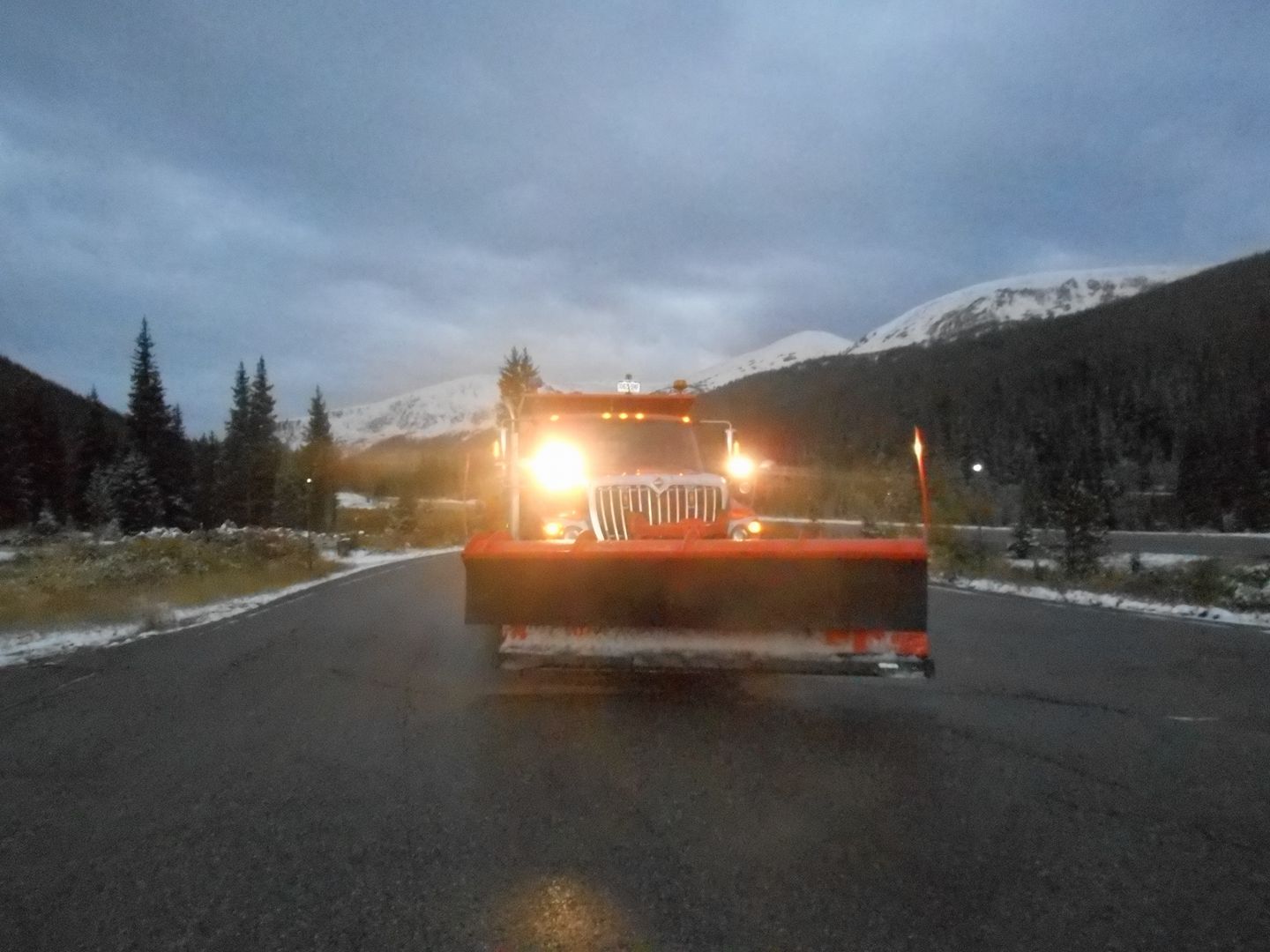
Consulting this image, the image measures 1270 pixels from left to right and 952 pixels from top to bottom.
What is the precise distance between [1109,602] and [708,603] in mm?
12775

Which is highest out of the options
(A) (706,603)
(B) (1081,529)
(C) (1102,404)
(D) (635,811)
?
(C) (1102,404)

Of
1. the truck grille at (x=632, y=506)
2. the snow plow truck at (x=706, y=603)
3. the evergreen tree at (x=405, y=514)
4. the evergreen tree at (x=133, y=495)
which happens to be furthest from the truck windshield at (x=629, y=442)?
the evergreen tree at (x=133, y=495)

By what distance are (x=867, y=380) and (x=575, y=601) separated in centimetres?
10228

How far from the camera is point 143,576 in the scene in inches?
907

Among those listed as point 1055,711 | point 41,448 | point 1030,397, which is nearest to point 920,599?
point 1055,711

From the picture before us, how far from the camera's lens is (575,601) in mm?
8383

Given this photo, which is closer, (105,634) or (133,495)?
(105,634)

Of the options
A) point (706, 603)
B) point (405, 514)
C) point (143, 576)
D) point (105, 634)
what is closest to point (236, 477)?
point (405, 514)

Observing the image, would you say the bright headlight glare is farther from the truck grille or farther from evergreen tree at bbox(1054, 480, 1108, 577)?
evergreen tree at bbox(1054, 480, 1108, 577)

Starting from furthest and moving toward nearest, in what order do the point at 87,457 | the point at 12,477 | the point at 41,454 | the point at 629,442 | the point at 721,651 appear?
the point at 87,457 → the point at 41,454 → the point at 12,477 → the point at 629,442 → the point at 721,651

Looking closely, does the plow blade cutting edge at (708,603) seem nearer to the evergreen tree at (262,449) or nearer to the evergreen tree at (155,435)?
the evergreen tree at (155,435)

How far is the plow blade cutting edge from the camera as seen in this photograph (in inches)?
314

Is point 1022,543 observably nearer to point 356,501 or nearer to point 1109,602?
point 1109,602

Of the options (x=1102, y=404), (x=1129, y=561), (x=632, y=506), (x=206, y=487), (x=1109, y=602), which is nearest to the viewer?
(x=632, y=506)
